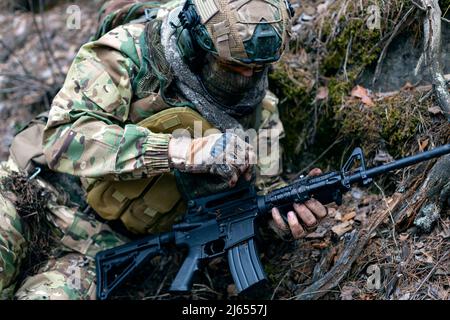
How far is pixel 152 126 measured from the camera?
4.45 meters

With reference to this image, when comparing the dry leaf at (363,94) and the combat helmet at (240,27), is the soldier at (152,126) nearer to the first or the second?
the combat helmet at (240,27)

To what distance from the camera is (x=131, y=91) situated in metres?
4.49

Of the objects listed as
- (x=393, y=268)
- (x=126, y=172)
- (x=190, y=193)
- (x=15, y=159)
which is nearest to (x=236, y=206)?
(x=190, y=193)

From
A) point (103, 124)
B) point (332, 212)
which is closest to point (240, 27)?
point (103, 124)

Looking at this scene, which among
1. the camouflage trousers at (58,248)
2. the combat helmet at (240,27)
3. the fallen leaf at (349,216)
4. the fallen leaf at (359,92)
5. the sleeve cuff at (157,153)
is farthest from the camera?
the fallen leaf at (359,92)

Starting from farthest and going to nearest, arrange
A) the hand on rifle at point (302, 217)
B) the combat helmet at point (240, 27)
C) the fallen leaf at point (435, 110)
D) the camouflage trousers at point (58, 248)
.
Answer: the camouflage trousers at point (58, 248) < the fallen leaf at point (435, 110) < the hand on rifle at point (302, 217) < the combat helmet at point (240, 27)

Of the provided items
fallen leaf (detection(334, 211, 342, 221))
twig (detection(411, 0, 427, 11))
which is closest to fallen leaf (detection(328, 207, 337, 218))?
fallen leaf (detection(334, 211, 342, 221))

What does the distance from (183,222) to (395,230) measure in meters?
1.29

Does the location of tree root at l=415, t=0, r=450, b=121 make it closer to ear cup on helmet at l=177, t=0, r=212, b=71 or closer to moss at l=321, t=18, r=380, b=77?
moss at l=321, t=18, r=380, b=77

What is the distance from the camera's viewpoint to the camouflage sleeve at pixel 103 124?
14.0 feet

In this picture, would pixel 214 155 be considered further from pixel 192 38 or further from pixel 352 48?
pixel 352 48

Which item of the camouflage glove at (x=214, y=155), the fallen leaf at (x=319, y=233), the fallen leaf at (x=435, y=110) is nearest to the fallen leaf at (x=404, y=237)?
the fallen leaf at (x=319, y=233)

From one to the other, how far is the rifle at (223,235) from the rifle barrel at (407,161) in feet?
0.72

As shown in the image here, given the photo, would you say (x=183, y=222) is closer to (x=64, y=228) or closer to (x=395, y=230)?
(x=64, y=228)
